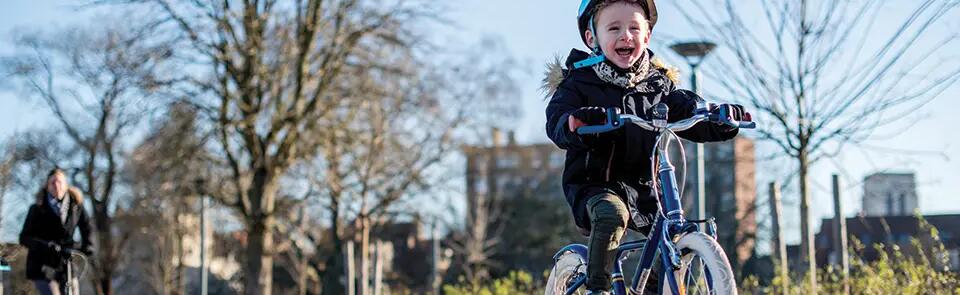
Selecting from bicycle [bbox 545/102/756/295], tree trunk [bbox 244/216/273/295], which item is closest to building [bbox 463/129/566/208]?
tree trunk [bbox 244/216/273/295]

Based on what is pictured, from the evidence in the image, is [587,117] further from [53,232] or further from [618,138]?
[53,232]

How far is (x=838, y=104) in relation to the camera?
37.9 ft

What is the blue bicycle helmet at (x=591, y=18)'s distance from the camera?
205 inches

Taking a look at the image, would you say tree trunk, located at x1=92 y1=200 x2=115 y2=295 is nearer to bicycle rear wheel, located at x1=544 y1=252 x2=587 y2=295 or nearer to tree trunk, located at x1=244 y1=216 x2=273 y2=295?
tree trunk, located at x1=244 y1=216 x2=273 y2=295

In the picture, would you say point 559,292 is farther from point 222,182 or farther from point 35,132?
point 35,132

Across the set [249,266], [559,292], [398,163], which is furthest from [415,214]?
[559,292]

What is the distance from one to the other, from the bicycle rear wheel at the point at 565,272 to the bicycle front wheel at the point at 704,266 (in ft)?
3.25

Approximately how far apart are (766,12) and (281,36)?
12.0 metres

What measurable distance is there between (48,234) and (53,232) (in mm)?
42

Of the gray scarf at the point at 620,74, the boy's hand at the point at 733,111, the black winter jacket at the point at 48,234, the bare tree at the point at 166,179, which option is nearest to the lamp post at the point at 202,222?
the bare tree at the point at 166,179

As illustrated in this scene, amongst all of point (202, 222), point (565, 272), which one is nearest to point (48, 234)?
point (565, 272)

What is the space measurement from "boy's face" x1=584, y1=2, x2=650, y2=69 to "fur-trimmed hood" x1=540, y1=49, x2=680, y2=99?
7.2 inches

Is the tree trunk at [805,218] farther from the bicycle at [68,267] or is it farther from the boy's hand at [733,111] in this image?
the boy's hand at [733,111]

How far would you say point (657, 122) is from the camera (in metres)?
4.70
